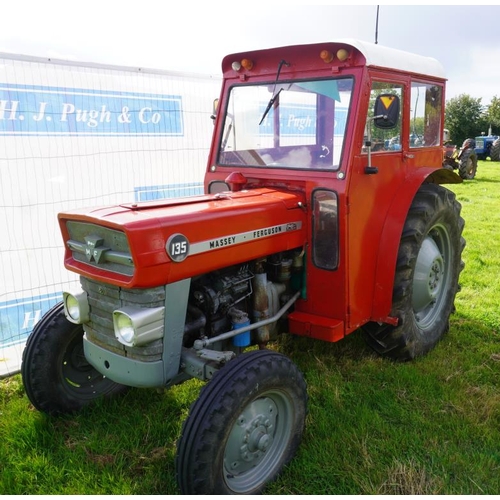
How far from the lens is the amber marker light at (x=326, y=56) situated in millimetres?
3020

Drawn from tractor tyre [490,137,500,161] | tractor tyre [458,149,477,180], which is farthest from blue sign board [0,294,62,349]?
tractor tyre [490,137,500,161]

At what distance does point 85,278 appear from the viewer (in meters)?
2.79

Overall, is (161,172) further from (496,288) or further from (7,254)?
(496,288)

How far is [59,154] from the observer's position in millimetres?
4254

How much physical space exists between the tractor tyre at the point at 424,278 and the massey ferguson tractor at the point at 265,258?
0.6 inches

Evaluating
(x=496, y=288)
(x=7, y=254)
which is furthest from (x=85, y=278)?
(x=496, y=288)

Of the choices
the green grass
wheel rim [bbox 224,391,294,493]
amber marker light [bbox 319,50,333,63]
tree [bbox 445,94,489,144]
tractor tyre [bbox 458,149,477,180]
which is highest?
tree [bbox 445,94,489,144]

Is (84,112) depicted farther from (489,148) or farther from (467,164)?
(489,148)

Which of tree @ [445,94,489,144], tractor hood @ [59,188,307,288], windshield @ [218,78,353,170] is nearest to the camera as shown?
tractor hood @ [59,188,307,288]

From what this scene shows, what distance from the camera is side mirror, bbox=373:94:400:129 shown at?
2924 millimetres

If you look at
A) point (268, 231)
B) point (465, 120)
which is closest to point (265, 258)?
point (268, 231)

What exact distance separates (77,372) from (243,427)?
133cm

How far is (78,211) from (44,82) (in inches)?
78.2

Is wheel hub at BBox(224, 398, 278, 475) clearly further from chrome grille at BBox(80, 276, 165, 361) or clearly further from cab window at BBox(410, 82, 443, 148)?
cab window at BBox(410, 82, 443, 148)
